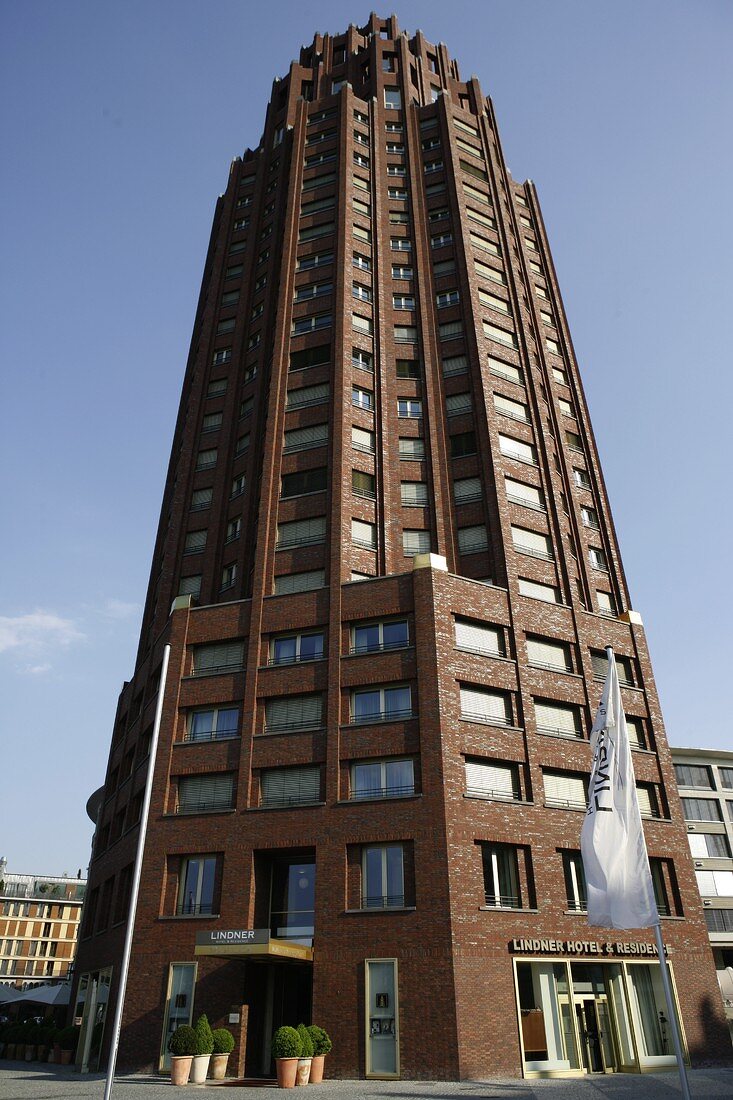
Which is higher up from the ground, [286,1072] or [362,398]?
[362,398]

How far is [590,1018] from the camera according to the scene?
30.8m

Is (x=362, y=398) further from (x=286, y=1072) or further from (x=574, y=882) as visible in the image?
(x=286, y=1072)

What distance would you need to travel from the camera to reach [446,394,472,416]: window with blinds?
46438mm

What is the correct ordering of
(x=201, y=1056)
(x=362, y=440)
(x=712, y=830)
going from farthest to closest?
(x=712, y=830)
(x=362, y=440)
(x=201, y=1056)

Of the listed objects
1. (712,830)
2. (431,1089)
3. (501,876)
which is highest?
(712,830)

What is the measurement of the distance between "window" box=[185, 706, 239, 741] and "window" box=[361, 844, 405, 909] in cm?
838

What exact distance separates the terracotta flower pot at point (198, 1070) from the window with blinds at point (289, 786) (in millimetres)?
9460

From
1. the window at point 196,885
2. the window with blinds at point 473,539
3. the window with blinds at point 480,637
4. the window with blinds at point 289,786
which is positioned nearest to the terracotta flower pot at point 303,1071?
the window at point 196,885

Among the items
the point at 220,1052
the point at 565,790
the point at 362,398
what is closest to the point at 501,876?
the point at 565,790

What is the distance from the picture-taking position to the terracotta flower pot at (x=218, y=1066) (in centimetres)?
2781

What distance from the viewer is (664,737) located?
131 feet

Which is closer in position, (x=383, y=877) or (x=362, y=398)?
(x=383, y=877)

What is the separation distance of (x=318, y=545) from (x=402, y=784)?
12.7 m

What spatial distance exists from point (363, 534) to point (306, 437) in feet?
23.3
